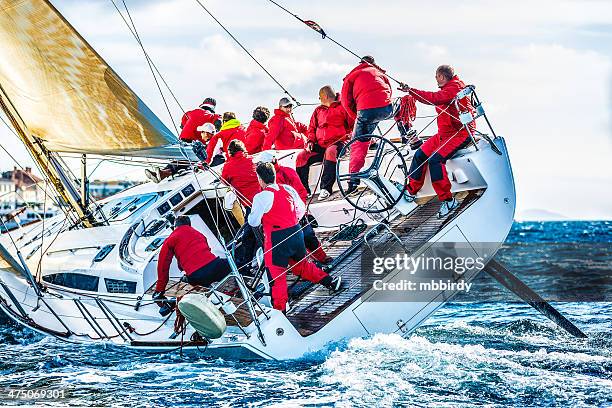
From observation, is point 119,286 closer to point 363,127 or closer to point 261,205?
point 261,205

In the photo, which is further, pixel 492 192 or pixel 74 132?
pixel 74 132

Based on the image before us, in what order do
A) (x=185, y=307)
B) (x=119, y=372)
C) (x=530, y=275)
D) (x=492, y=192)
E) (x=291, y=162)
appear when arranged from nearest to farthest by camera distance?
(x=185, y=307), (x=119, y=372), (x=492, y=192), (x=291, y=162), (x=530, y=275)

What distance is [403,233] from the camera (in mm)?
10039

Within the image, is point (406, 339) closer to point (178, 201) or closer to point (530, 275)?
point (178, 201)

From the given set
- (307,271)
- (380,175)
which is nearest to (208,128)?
(380,175)

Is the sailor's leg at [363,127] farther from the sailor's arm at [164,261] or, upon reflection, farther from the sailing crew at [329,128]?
the sailor's arm at [164,261]

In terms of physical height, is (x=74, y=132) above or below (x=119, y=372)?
above

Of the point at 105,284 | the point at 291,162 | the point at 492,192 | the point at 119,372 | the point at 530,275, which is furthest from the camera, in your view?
the point at 530,275

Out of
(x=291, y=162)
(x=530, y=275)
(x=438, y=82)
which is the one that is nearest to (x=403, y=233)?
(x=438, y=82)

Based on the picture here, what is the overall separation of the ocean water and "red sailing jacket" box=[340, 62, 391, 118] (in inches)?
101

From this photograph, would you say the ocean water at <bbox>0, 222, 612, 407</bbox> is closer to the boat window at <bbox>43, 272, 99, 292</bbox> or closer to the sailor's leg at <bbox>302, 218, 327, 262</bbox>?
the boat window at <bbox>43, 272, 99, 292</bbox>

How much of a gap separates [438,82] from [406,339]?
8.86ft

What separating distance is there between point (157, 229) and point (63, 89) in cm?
255

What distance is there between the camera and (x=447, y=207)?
1002cm
